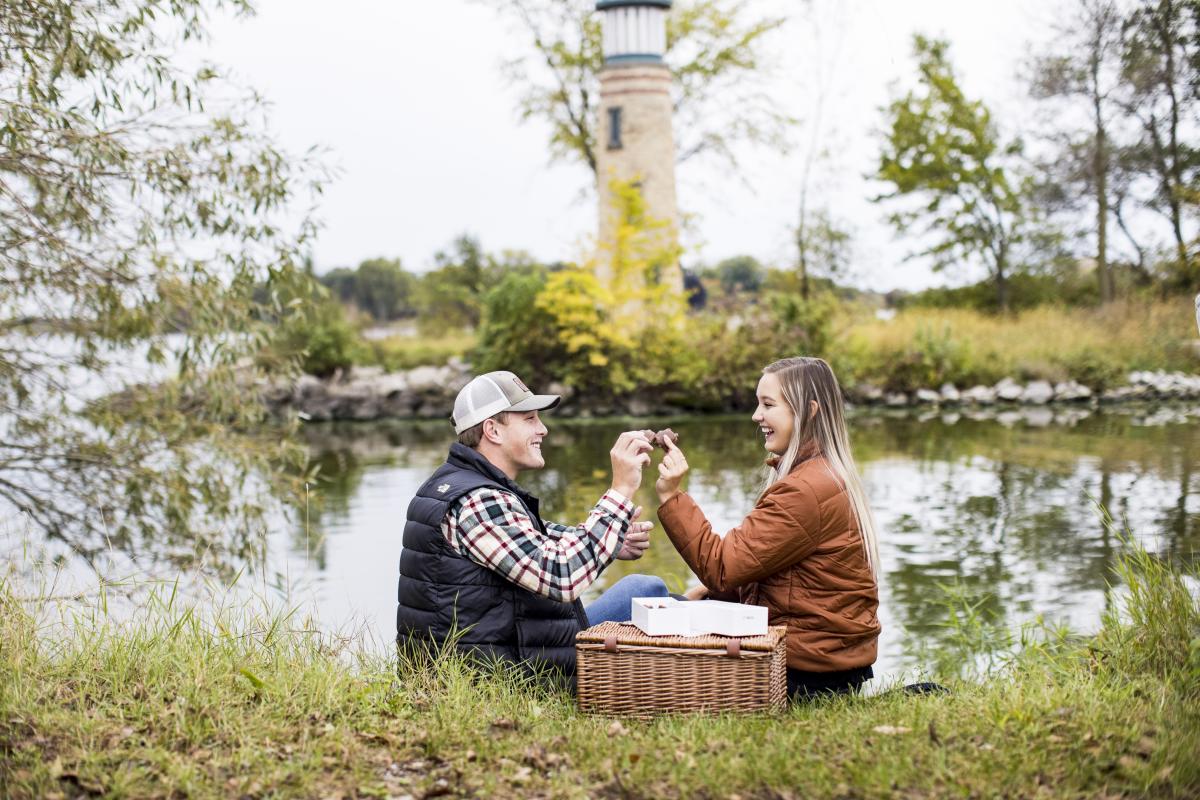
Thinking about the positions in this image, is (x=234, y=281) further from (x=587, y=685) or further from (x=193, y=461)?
(x=587, y=685)

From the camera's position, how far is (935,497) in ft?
42.1

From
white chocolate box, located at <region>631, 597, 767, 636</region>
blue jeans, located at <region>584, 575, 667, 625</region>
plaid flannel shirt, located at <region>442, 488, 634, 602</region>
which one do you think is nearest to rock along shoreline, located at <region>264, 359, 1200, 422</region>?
blue jeans, located at <region>584, 575, 667, 625</region>

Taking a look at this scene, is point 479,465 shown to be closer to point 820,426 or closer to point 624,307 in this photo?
point 820,426

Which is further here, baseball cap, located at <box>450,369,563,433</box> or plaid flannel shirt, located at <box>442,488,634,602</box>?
baseball cap, located at <box>450,369,563,433</box>

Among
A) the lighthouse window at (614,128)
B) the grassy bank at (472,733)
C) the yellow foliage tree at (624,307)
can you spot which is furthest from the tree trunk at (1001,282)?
the grassy bank at (472,733)

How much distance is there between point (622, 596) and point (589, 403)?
61.6 ft

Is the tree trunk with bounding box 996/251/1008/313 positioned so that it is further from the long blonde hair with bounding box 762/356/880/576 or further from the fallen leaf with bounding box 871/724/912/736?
the fallen leaf with bounding box 871/724/912/736

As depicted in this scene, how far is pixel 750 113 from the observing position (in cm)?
2927

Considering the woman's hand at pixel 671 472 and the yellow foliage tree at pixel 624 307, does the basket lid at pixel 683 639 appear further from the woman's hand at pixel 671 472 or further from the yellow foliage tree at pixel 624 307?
the yellow foliage tree at pixel 624 307

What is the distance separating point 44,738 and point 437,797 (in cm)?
111

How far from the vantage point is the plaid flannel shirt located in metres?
3.98

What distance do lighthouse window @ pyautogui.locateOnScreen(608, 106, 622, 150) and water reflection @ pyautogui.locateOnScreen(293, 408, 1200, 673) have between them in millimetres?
6060

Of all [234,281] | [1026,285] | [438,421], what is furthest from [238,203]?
[1026,285]

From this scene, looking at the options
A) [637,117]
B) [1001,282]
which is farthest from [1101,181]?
[637,117]
